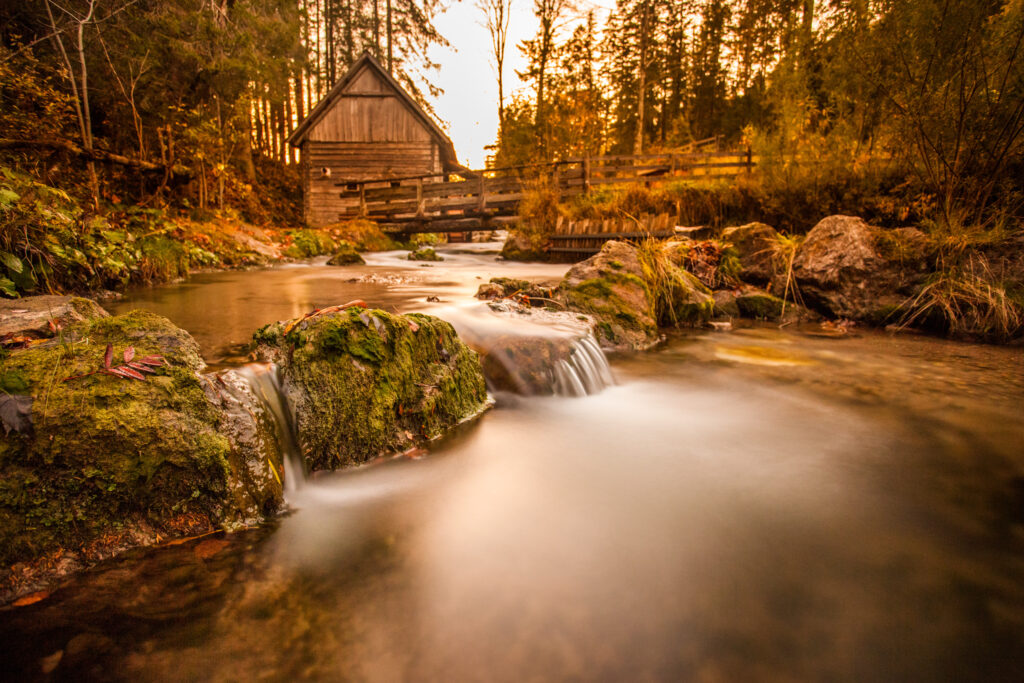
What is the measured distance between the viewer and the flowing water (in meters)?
1.58

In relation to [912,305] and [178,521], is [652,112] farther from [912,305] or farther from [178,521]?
[178,521]

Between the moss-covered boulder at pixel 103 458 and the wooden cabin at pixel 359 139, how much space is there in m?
21.8

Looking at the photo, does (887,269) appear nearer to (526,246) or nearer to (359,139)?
(526,246)

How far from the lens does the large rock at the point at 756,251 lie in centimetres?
741

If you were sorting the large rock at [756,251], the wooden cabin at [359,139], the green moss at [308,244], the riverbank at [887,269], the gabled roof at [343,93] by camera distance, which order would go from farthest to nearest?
the wooden cabin at [359,139]
the gabled roof at [343,93]
the green moss at [308,244]
the large rock at [756,251]
the riverbank at [887,269]

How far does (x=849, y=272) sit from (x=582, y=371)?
4.59 meters

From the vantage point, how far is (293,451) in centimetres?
261

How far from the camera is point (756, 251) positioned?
24.7 ft

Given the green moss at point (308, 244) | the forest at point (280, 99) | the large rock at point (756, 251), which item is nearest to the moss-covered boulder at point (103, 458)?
the forest at point (280, 99)

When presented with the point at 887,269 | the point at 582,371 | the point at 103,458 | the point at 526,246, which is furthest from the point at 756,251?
the point at 103,458

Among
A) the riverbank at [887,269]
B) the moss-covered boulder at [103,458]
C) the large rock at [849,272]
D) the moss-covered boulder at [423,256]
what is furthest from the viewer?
the moss-covered boulder at [423,256]

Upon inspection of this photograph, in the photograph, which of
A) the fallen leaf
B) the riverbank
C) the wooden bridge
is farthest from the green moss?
the fallen leaf

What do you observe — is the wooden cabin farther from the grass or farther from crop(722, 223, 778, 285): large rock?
the grass

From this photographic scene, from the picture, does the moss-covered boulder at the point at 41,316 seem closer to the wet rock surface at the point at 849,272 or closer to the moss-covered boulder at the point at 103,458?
the moss-covered boulder at the point at 103,458
